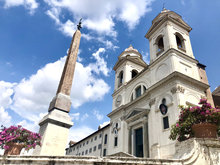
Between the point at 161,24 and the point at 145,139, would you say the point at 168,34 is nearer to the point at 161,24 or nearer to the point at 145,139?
the point at 161,24

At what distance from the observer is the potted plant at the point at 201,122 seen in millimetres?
6277

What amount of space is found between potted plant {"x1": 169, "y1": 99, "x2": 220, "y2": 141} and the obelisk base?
5.02 meters

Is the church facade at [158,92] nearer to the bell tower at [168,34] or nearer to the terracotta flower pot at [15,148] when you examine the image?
the bell tower at [168,34]

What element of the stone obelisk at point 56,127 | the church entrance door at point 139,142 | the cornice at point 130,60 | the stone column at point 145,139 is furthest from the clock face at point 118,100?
the stone obelisk at point 56,127

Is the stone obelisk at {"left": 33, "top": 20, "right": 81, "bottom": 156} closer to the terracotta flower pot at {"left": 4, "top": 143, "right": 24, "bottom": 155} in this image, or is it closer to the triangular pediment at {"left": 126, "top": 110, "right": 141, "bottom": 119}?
the terracotta flower pot at {"left": 4, "top": 143, "right": 24, "bottom": 155}

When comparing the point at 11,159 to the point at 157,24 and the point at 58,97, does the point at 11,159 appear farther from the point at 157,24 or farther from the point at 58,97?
the point at 157,24

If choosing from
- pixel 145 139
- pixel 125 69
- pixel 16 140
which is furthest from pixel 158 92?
pixel 16 140

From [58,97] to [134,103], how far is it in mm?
16678

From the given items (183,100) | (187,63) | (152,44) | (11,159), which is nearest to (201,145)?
(11,159)

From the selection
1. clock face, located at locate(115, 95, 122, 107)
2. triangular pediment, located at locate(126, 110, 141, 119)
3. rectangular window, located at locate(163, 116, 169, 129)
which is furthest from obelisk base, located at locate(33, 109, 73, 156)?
clock face, located at locate(115, 95, 122, 107)

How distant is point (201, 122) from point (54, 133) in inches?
249

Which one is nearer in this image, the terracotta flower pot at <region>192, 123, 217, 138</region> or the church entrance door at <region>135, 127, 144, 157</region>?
the terracotta flower pot at <region>192, 123, 217, 138</region>

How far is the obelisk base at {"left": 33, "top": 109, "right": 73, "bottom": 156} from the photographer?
5572 mm

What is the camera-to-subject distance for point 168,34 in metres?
21.4
